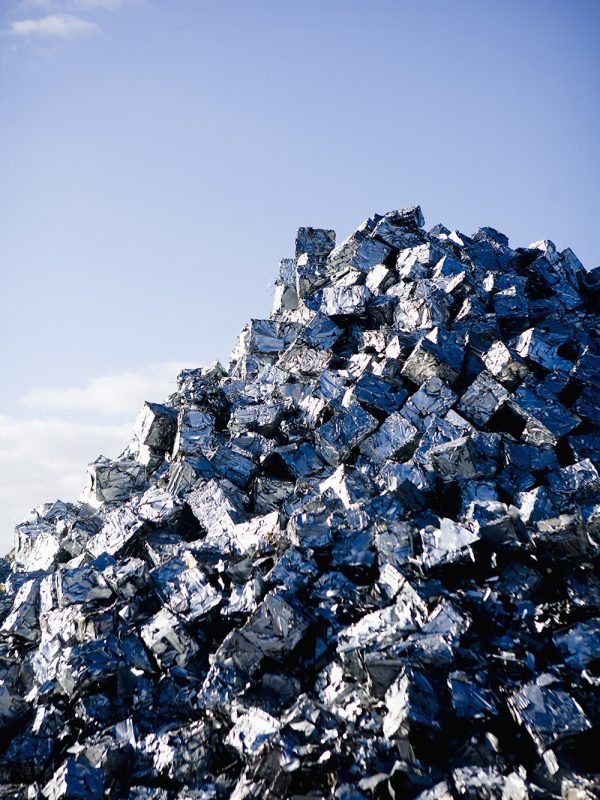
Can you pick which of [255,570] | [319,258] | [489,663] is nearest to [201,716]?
[255,570]

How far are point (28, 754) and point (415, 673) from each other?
116 inches

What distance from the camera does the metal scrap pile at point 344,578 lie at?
352 cm

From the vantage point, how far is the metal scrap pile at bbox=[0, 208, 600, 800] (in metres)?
3.52

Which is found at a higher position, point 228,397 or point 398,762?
point 228,397

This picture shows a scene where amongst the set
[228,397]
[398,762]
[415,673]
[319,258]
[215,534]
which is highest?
[319,258]

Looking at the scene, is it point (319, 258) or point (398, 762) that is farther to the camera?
point (319, 258)

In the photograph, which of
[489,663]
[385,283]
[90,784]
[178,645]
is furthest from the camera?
[385,283]

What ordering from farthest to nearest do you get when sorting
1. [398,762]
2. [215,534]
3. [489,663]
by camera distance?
[215,534] → [489,663] → [398,762]

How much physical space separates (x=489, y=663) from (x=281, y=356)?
5272 millimetres

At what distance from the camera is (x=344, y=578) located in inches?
190

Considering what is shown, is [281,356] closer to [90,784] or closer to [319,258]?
[319,258]

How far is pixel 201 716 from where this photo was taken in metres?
4.15

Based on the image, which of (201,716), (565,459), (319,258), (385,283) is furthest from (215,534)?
(319,258)

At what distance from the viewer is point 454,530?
478 cm
